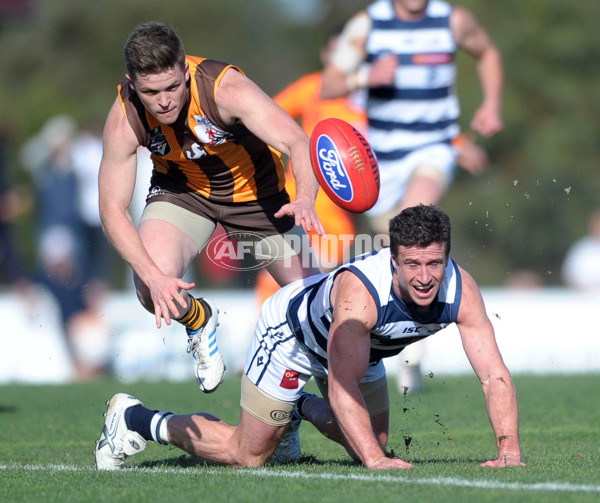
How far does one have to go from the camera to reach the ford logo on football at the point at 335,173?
6.04 meters

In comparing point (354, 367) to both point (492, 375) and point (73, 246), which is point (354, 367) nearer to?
point (492, 375)

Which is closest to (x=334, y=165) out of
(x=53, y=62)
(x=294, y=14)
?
(x=294, y=14)

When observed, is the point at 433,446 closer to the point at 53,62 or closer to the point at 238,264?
the point at 238,264

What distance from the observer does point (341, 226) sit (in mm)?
10383

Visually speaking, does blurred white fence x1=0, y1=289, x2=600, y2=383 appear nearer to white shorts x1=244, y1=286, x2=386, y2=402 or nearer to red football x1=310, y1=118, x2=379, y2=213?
white shorts x1=244, y1=286, x2=386, y2=402

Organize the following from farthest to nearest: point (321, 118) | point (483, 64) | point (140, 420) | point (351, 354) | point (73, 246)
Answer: point (73, 246), point (321, 118), point (483, 64), point (140, 420), point (351, 354)

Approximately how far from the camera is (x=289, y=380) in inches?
247

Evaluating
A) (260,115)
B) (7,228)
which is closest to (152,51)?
(260,115)

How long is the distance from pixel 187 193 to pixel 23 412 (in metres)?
2.85

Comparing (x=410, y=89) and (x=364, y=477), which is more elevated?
(x=410, y=89)

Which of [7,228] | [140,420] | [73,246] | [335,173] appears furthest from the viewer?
[7,228]

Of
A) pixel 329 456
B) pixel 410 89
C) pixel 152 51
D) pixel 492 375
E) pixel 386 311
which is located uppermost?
pixel 152 51

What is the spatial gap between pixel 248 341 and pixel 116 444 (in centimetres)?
541

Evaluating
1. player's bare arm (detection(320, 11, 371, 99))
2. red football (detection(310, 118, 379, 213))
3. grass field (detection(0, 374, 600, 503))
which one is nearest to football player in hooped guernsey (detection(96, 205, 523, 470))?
grass field (detection(0, 374, 600, 503))
